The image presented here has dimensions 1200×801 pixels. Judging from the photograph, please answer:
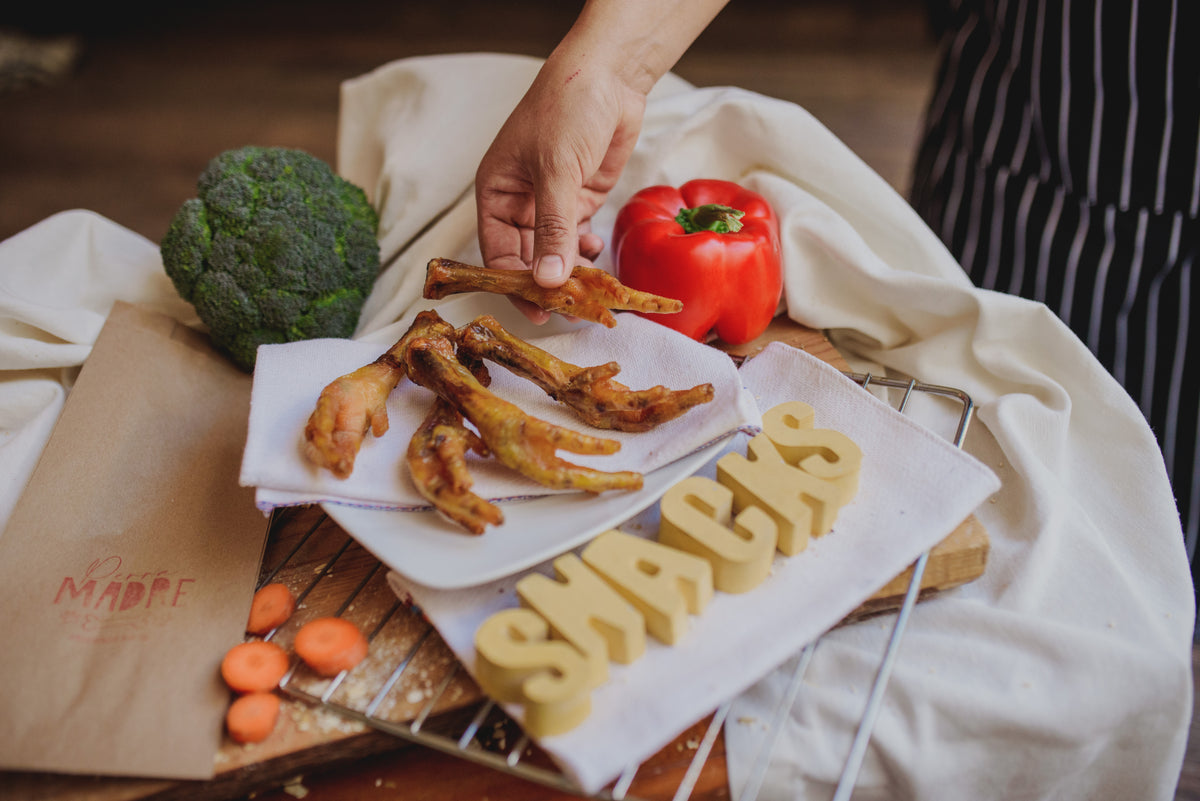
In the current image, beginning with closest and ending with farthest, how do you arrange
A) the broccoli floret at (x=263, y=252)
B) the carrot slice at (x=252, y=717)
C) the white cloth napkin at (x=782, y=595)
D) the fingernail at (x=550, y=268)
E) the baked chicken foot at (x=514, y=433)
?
the white cloth napkin at (x=782, y=595) < the carrot slice at (x=252, y=717) < the baked chicken foot at (x=514, y=433) < the fingernail at (x=550, y=268) < the broccoli floret at (x=263, y=252)

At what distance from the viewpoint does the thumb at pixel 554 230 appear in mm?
1439

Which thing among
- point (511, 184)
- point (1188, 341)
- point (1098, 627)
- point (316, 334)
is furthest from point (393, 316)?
point (1188, 341)

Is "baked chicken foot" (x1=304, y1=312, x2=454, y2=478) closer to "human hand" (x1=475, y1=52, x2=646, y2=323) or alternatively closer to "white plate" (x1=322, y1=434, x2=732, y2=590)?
"white plate" (x1=322, y1=434, x2=732, y2=590)

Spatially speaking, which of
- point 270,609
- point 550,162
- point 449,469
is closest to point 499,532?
point 449,469

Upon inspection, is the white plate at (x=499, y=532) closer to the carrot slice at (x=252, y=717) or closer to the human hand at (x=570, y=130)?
the carrot slice at (x=252, y=717)

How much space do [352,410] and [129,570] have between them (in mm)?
398

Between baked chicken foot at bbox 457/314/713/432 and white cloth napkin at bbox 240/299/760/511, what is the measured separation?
0.03 m

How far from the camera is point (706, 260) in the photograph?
5.31 ft

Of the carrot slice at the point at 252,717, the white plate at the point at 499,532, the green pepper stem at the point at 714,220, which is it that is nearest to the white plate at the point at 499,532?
the white plate at the point at 499,532

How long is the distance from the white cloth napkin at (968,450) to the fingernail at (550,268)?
416mm

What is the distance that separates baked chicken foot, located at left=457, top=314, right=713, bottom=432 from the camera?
1.28 m

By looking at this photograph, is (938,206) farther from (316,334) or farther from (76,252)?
(76,252)

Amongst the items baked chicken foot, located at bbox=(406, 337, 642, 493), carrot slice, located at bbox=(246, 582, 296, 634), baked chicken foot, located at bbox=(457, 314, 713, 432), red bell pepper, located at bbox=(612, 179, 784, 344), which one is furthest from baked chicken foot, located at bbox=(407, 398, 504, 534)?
red bell pepper, located at bbox=(612, 179, 784, 344)

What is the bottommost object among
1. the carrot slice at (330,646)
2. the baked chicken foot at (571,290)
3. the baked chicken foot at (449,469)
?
the carrot slice at (330,646)
